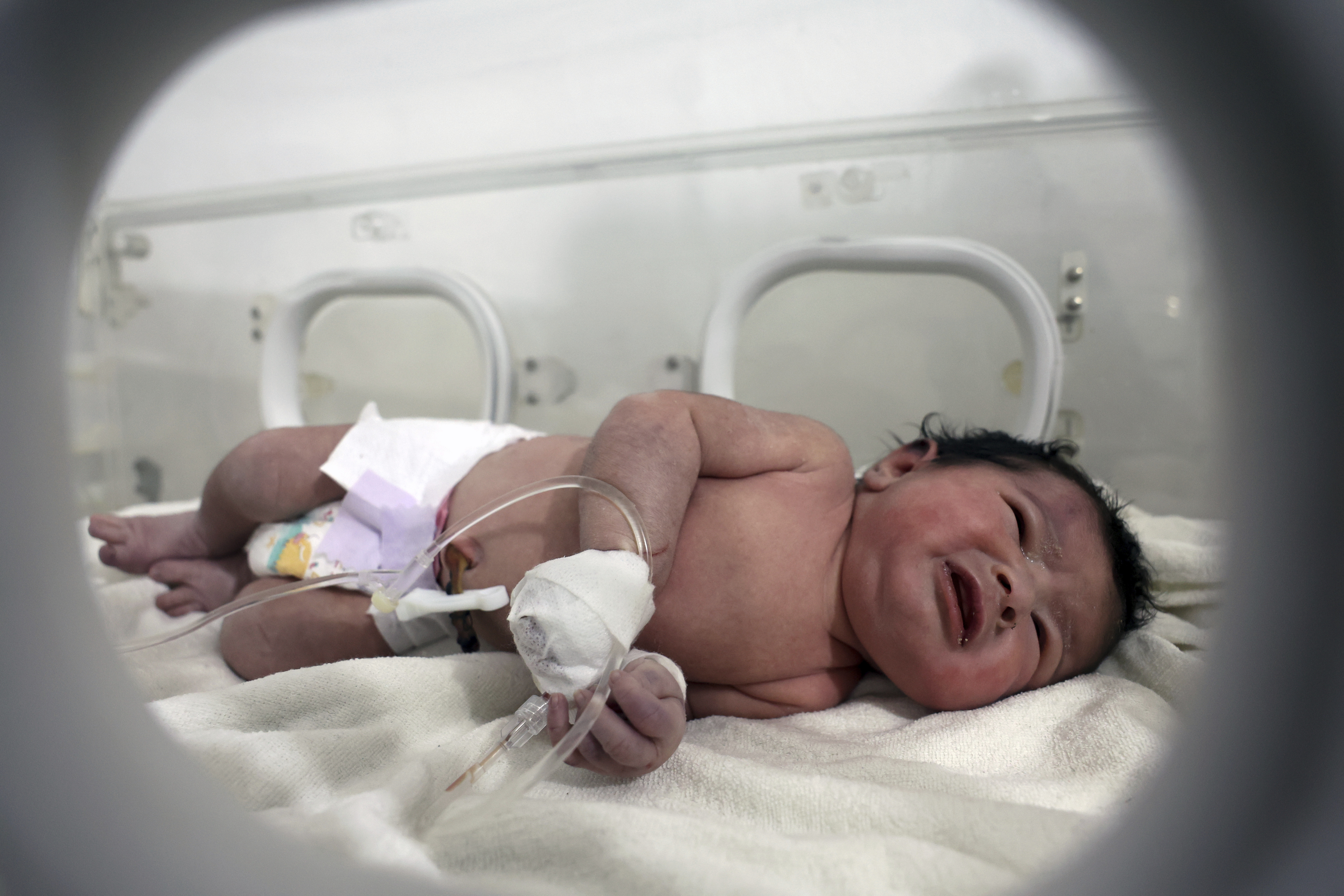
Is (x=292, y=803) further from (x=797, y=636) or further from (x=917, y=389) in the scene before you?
(x=917, y=389)

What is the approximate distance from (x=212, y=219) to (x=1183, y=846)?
1.73 metres

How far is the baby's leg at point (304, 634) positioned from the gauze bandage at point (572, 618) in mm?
362

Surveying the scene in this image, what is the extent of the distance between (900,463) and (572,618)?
49cm

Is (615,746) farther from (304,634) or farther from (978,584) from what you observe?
(304,634)

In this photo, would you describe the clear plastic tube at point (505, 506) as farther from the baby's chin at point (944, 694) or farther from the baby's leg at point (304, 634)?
the baby's chin at point (944, 694)

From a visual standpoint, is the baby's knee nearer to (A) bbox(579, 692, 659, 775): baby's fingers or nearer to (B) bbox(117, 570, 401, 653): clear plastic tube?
(B) bbox(117, 570, 401, 653): clear plastic tube

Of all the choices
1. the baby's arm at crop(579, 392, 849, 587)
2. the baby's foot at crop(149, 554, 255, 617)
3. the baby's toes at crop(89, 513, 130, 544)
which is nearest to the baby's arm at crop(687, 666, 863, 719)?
the baby's arm at crop(579, 392, 849, 587)

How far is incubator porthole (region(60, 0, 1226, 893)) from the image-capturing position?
3.48ft

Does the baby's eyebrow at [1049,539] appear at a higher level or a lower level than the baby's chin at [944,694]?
higher

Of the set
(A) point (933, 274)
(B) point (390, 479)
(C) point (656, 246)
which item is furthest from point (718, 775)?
(C) point (656, 246)

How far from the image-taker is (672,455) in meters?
0.72

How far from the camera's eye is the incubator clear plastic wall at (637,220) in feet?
3.89

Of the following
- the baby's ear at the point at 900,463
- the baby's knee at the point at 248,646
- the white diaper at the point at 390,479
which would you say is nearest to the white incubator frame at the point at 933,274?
the baby's ear at the point at 900,463

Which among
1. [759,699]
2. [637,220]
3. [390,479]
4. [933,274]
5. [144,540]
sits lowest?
[759,699]
